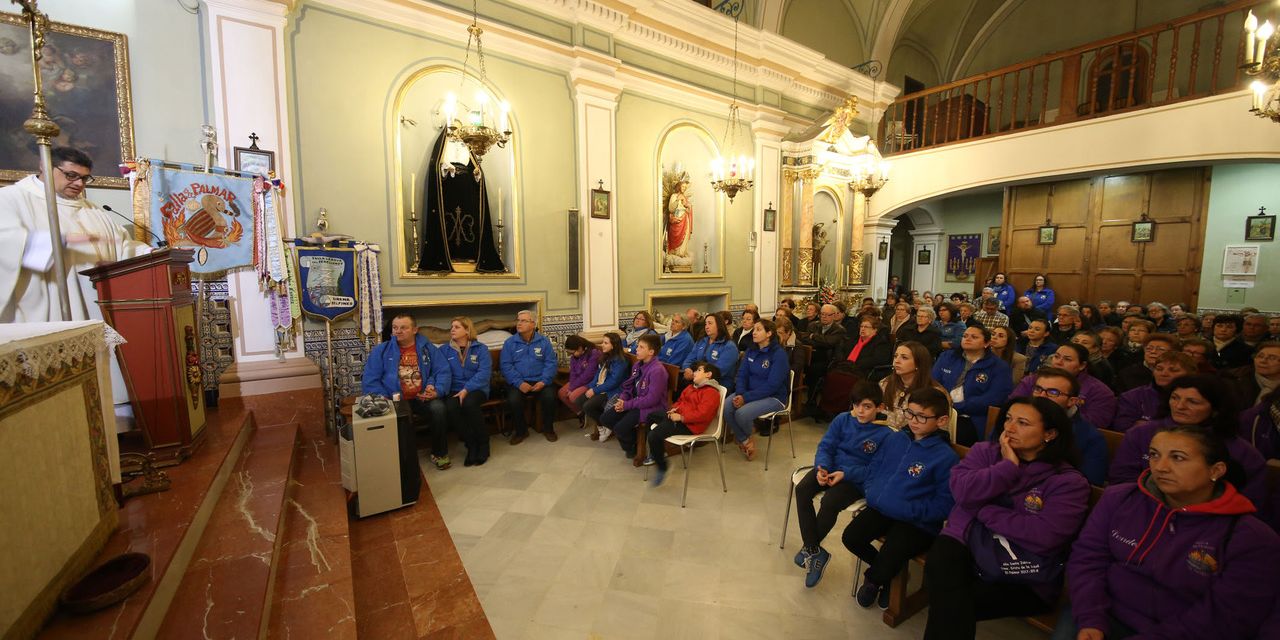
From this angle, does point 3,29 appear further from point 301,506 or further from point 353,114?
point 301,506

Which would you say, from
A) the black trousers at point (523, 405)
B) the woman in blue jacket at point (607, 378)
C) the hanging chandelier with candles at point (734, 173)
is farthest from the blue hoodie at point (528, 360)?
the hanging chandelier with candles at point (734, 173)

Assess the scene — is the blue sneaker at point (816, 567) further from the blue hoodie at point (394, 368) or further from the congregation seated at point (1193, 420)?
the blue hoodie at point (394, 368)

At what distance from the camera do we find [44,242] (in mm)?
2582

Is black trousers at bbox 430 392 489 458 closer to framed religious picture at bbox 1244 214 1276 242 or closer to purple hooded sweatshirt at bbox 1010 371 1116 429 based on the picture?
purple hooded sweatshirt at bbox 1010 371 1116 429

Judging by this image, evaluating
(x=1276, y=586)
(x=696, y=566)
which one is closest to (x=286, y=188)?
(x=696, y=566)

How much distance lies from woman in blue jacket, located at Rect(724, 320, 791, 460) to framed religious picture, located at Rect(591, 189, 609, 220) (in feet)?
9.02

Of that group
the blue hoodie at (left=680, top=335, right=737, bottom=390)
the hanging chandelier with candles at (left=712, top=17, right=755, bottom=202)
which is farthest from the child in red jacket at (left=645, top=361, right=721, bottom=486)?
the hanging chandelier with candles at (left=712, top=17, right=755, bottom=202)

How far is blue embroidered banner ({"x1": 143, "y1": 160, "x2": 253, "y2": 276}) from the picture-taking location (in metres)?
3.75

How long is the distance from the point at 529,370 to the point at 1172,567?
4.36m

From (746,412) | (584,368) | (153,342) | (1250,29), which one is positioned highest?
(1250,29)

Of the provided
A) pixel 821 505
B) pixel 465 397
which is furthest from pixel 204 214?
pixel 821 505

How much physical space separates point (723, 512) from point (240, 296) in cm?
425

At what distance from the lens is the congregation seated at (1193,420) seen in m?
2.13

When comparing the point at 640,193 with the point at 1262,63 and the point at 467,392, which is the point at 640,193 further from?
the point at 1262,63
